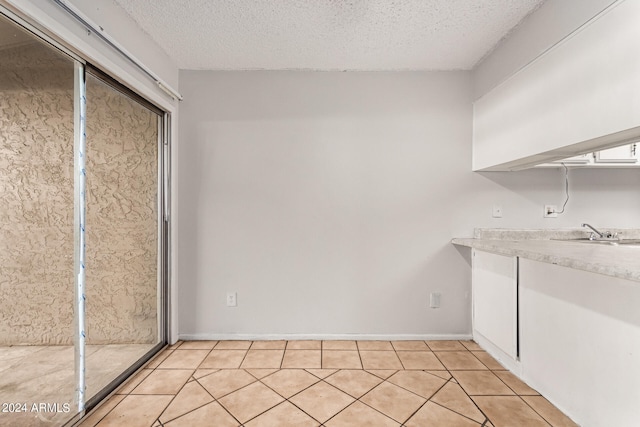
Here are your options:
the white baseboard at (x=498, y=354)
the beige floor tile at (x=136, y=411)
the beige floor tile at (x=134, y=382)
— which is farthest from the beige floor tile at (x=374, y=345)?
the beige floor tile at (x=134, y=382)

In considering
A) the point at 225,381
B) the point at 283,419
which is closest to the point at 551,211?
the point at 283,419

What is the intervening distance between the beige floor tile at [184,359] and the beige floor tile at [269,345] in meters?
0.39

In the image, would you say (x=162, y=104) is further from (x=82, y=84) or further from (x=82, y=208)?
(x=82, y=208)

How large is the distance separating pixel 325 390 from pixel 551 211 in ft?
7.59

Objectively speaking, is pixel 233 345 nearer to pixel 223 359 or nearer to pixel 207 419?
pixel 223 359

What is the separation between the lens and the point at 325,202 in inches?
104

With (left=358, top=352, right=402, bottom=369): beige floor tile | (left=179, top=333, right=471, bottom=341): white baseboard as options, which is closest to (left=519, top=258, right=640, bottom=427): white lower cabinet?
(left=179, top=333, right=471, bottom=341): white baseboard

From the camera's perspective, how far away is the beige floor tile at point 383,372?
2.05 m

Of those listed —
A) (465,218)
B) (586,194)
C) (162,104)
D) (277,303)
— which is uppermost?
(162,104)

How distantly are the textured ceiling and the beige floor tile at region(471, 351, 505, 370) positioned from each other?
2.37 m

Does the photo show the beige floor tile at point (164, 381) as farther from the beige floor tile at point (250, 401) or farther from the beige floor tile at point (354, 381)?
the beige floor tile at point (354, 381)

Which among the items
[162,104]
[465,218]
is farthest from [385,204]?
[162,104]

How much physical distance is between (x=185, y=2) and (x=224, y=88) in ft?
2.74

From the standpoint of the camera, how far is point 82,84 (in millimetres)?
1663
